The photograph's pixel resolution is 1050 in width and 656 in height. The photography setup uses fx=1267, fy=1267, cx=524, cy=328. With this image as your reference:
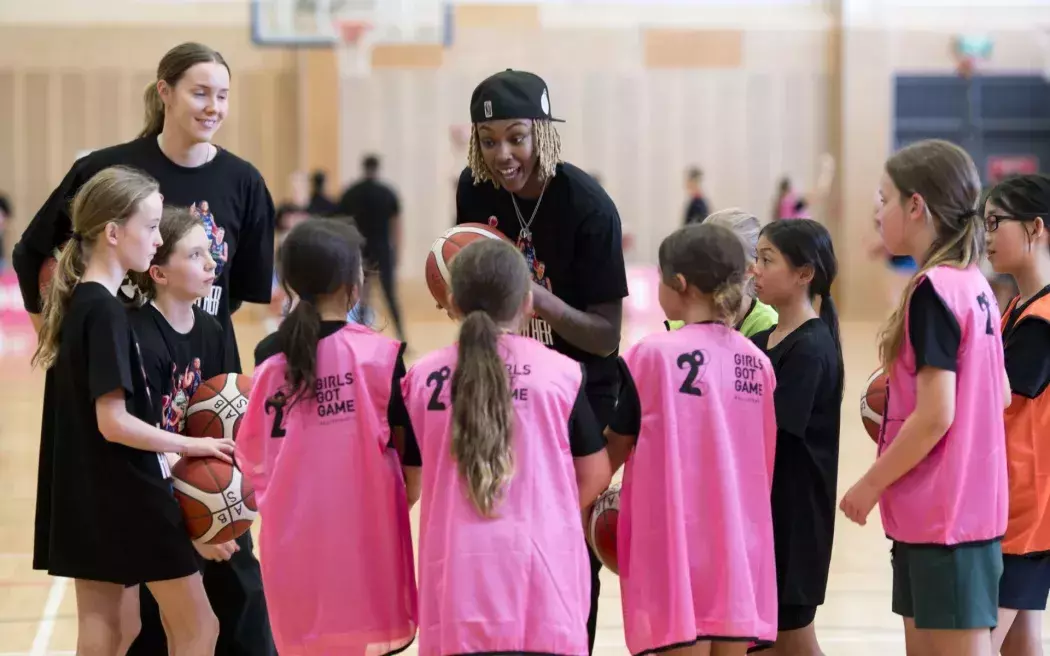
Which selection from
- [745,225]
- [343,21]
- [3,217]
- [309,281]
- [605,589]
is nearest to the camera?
[309,281]

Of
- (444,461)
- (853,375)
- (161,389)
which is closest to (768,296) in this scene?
(444,461)

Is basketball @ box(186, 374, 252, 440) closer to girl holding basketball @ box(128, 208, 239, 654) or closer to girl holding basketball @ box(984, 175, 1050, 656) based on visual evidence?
girl holding basketball @ box(128, 208, 239, 654)

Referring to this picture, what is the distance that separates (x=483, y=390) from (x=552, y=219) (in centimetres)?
77

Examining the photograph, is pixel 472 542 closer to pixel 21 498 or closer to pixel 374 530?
pixel 374 530

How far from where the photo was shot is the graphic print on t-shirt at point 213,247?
3.59m

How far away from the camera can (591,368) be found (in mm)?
3186

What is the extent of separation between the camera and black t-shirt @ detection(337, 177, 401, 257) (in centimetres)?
1220

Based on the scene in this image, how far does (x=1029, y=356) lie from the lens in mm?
3195

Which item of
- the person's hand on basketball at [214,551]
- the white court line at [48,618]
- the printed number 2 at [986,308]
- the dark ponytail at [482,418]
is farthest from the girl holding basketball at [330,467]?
the white court line at [48,618]

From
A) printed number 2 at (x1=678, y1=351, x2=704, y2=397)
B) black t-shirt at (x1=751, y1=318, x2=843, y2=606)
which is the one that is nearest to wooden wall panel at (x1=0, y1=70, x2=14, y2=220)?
black t-shirt at (x1=751, y1=318, x2=843, y2=606)

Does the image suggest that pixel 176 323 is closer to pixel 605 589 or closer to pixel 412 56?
pixel 605 589

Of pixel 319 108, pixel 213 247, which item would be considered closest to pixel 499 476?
pixel 213 247

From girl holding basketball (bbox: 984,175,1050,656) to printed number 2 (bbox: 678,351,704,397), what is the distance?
0.91 meters

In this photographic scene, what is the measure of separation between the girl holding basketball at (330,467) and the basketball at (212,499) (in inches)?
12.5
